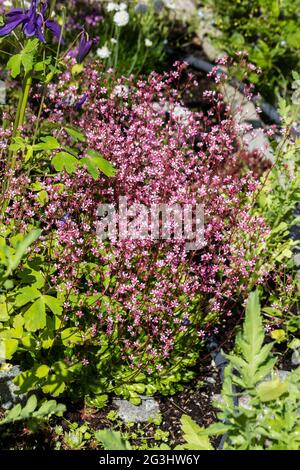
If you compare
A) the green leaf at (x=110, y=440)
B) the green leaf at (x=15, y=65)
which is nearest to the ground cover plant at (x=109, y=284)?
the green leaf at (x=15, y=65)

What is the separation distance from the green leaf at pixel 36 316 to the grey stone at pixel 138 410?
2.64ft

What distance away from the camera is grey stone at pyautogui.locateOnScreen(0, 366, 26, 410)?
2920 mm

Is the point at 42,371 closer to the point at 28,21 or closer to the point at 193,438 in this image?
the point at 193,438

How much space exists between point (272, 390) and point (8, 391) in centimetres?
137

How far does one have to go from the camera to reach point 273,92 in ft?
20.6

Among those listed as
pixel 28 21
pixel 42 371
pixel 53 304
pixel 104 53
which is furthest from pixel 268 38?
pixel 42 371

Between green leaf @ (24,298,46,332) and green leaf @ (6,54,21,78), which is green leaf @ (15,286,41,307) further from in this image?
green leaf @ (6,54,21,78)

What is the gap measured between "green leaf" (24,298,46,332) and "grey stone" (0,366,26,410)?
1.30 feet

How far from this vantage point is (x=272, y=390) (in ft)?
7.43

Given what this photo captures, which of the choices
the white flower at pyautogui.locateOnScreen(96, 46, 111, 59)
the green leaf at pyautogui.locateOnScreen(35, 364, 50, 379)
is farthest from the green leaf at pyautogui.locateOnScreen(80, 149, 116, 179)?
the white flower at pyautogui.locateOnScreen(96, 46, 111, 59)

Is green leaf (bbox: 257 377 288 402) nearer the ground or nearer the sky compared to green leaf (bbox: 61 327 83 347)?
nearer the ground

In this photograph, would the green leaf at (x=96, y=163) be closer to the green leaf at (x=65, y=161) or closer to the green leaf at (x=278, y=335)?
the green leaf at (x=65, y=161)

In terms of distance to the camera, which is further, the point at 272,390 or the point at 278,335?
the point at 278,335

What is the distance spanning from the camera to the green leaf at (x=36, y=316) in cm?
271
